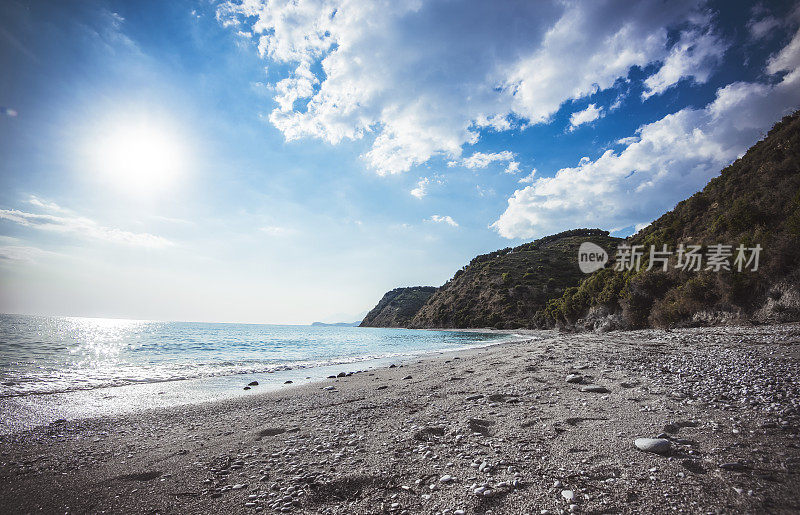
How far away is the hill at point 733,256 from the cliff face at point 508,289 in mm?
44756

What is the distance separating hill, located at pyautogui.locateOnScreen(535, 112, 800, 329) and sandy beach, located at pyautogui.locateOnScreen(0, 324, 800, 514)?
50.9 feet

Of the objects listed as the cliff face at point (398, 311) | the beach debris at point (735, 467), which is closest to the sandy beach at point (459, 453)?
the beach debris at point (735, 467)

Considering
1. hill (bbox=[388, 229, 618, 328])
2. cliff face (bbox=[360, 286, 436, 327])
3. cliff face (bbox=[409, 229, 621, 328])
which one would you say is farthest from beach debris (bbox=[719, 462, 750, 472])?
cliff face (bbox=[360, 286, 436, 327])

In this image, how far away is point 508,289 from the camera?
94.8 metres

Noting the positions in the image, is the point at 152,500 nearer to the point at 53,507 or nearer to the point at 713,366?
the point at 53,507

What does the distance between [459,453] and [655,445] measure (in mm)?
3197

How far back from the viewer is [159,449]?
6949mm

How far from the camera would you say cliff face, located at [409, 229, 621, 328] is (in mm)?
86312

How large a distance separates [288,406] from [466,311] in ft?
319

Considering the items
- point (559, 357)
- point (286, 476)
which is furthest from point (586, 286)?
point (286, 476)

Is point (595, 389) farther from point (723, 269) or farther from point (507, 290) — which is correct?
point (507, 290)

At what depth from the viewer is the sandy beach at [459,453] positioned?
4.14 m

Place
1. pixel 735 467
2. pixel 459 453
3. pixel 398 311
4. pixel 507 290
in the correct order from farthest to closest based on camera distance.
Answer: pixel 398 311
pixel 507 290
pixel 459 453
pixel 735 467

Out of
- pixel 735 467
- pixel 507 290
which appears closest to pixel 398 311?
pixel 507 290
